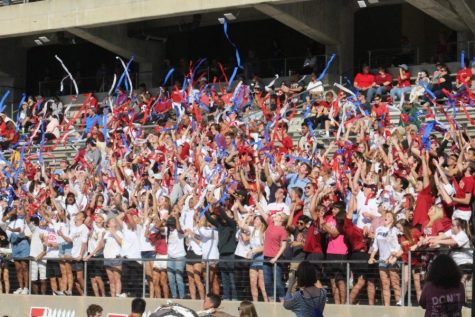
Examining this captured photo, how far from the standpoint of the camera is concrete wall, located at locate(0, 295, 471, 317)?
15.8 meters

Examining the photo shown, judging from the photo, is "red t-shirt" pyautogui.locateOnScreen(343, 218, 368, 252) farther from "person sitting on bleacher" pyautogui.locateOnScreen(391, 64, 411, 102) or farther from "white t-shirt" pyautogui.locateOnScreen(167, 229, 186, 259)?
"person sitting on bleacher" pyautogui.locateOnScreen(391, 64, 411, 102)

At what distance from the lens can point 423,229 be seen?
52.1 ft

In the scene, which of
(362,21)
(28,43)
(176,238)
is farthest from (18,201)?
(28,43)

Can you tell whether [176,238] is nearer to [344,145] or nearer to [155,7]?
[344,145]

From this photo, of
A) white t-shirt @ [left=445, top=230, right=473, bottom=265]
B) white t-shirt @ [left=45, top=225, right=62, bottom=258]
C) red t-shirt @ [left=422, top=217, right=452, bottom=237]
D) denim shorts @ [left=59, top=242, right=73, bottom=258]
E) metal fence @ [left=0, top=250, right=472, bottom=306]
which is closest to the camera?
white t-shirt @ [left=445, top=230, right=473, bottom=265]

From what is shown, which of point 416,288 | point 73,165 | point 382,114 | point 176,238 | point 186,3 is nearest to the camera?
point 416,288

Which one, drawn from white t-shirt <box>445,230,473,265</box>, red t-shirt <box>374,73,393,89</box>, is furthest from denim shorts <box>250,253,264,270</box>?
red t-shirt <box>374,73,393,89</box>

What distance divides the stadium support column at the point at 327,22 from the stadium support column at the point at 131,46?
208 inches

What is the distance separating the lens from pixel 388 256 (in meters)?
15.9

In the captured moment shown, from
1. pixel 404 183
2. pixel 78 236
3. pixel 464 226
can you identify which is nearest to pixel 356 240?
pixel 404 183

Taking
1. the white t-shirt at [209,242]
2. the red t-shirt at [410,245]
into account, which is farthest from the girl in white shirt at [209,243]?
the red t-shirt at [410,245]

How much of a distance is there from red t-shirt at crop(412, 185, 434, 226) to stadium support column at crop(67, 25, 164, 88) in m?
17.1

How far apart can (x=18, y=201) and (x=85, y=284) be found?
2.77 meters

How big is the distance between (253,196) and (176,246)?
1.46 meters
